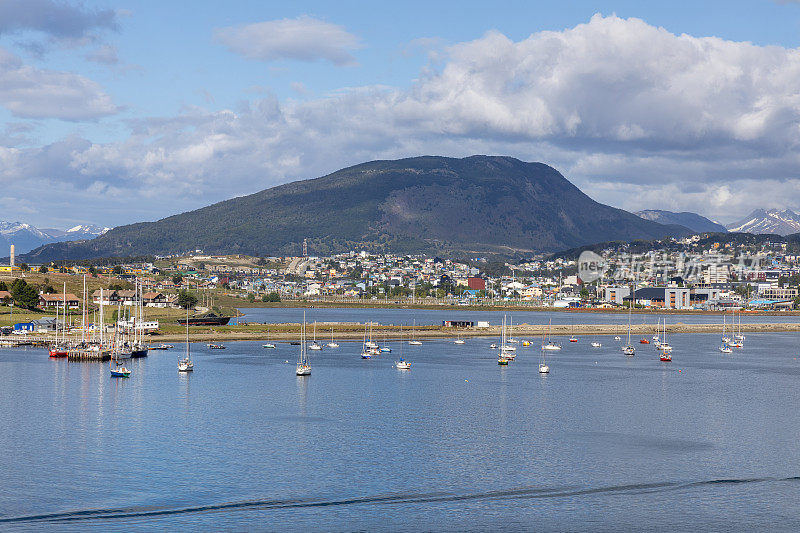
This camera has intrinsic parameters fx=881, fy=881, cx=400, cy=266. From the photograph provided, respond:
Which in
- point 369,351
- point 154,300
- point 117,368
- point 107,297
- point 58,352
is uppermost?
point 107,297

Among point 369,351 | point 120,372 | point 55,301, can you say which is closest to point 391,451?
point 120,372

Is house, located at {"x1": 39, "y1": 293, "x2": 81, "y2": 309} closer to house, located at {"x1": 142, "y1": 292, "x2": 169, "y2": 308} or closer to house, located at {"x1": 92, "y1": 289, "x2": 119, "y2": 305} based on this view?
house, located at {"x1": 92, "y1": 289, "x2": 119, "y2": 305}

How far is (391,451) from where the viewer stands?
48594 mm

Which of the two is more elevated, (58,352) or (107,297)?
(107,297)

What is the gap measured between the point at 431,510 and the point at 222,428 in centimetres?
2093

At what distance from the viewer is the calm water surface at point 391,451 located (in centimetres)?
3716

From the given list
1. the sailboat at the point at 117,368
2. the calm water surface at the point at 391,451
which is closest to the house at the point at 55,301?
the sailboat at the point at 117,368

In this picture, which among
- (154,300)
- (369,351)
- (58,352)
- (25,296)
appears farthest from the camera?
(154,300)

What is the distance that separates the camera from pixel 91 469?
142 feet

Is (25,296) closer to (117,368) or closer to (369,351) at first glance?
(369,351)

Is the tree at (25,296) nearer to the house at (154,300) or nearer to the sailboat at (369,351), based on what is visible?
the house at (154,300)

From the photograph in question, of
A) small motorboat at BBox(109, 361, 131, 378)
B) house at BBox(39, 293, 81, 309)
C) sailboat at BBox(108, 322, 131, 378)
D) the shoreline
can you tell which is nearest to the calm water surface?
small motorboat at BBox(109, 361, 131, 378)

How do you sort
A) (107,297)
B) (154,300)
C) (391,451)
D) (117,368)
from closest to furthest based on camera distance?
(391,451)
(117,368)
(107,297)
(154,300)

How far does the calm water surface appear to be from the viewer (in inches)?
1463
